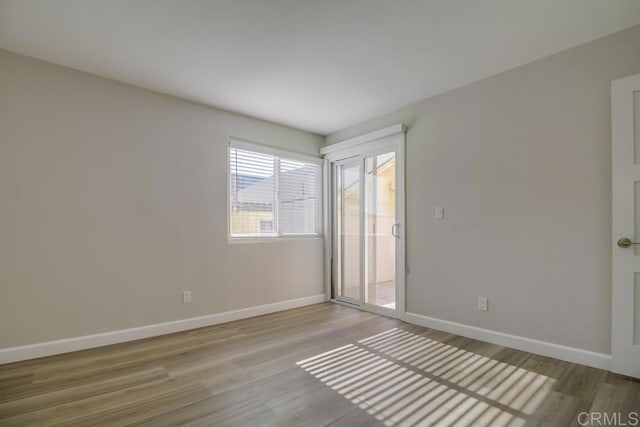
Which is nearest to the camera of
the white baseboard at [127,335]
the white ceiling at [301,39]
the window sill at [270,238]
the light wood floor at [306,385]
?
the light wood floor at [306,385]

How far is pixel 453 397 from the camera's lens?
2.03 meters

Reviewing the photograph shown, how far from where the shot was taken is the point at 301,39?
2.38 m

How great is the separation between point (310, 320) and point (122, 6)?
3286 millimetres

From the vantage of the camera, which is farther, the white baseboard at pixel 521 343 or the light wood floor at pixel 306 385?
the white baseboard at pixel 521 343

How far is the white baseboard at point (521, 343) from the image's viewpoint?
240 centimetres

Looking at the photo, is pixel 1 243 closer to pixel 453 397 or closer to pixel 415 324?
pixel 453 397

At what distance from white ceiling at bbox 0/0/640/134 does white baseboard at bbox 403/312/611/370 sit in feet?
7.81

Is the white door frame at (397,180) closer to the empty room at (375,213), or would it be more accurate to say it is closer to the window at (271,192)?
the empty room at (375,213)

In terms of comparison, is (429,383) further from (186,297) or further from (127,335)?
(127,335)

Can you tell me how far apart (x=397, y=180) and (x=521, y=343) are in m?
2.02

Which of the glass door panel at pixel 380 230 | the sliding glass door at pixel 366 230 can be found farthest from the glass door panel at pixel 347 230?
the glass door panel at pixel 380 230

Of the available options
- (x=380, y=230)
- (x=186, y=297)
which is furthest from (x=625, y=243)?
(x=186, y=297)

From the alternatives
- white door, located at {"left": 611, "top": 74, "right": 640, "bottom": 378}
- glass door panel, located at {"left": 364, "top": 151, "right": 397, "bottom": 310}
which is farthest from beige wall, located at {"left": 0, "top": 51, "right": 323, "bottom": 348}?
white door, located at {"left": 611, "top": 74, "right": 640, "bottom": 378}

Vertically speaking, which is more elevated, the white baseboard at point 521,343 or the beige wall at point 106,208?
the beige wall at point 106,208
